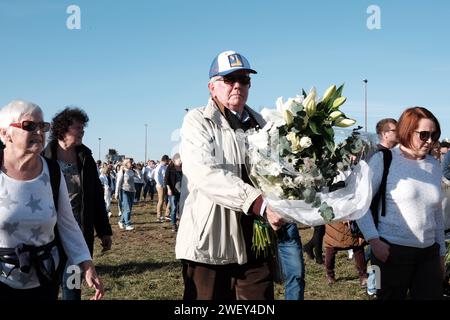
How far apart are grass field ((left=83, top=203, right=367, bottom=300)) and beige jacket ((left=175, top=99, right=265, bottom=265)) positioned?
3756mm

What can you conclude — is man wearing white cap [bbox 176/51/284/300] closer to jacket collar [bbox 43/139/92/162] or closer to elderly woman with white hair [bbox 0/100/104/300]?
elderly woman with white hair [bbox 0/100/104/300]

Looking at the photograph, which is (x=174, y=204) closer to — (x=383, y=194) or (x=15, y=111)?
(x=383, y=194)

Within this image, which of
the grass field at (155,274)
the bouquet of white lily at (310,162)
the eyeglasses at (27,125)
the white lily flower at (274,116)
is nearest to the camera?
the bouquet of white lily at (310,162)

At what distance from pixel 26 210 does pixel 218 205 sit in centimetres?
110

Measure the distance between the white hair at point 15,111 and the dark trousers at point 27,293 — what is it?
0.91 meters

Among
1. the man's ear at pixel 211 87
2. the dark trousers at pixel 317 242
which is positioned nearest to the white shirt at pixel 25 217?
the man's ear at pixel 211 87

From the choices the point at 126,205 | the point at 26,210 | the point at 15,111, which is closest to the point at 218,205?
the point at 26,210

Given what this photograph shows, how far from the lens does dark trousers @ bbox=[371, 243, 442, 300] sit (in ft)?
13.0

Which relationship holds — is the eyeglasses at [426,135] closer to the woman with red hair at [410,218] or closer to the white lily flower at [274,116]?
the woman with red hair at [410,218]

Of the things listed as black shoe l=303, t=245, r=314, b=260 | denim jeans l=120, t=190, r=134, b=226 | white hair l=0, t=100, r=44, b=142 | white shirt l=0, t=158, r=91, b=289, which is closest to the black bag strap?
white shirt l=0, t=158, r=91, b=289

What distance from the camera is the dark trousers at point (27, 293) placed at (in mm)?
3139

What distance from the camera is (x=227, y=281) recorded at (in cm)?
363
